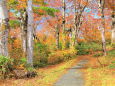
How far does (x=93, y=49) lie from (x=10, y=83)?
2025cm

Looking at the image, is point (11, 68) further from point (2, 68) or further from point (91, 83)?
point (91, 83)

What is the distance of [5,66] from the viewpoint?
9.45 metres

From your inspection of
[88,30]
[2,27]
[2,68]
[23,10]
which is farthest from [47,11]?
[88,30]

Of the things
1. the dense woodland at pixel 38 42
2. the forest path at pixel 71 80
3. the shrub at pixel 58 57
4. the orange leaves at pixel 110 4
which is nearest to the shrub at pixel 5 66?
the dense woodland at pixel 38 42

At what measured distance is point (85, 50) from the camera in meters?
27.5

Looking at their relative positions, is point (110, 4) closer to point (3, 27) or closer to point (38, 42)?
point (38, 42)

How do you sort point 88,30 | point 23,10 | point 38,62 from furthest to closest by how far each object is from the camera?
1. point 88,30
2. point 23,10
3. point 38,62

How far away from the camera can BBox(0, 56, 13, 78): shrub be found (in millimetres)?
9289

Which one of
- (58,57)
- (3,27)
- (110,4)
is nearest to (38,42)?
(58,57)

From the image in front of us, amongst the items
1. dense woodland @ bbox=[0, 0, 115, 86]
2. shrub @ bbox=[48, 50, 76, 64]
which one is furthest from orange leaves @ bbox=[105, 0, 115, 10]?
shrub @ bbox=[48, 50, 76, 64]

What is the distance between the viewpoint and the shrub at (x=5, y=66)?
9289mm

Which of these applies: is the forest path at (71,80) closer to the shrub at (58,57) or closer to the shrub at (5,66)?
the shrub at (5,66)

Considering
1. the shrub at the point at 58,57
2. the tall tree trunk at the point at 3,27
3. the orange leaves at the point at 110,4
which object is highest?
the orange leaves at the point at 110,4

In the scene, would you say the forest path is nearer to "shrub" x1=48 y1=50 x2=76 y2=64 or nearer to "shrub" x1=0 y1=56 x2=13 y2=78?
"shrub" x1=0 y1=56 x2=13 y2=78
